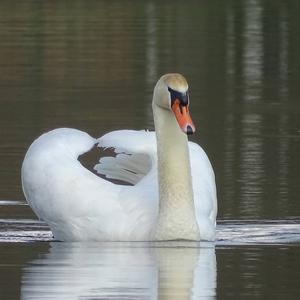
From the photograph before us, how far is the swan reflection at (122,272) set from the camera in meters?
8.86

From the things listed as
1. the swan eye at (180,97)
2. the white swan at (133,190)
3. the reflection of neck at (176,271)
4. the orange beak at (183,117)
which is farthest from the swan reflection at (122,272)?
the swan eye at (180,97)

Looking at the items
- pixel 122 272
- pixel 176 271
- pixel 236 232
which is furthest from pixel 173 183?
pixel 122 272

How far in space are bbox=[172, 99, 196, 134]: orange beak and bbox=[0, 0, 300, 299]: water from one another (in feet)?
2.37

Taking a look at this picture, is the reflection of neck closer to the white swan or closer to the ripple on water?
the white swan

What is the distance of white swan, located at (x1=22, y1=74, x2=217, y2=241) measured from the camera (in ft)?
34.7

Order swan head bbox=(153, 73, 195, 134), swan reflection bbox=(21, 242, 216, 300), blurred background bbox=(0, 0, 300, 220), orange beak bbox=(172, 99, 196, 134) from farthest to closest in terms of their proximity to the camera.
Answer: blurred background bbox=(0, 0, 300, 220), swan head bbox=(153, 73, 195, 134), orange beak bbox=(172, 99, 196, 134), swan reflection bbox=(21, 242, 216, 300)

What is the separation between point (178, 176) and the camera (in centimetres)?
1077

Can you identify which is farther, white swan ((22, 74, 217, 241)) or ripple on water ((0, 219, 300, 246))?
ripple on water ((0, 219, 300, 246))

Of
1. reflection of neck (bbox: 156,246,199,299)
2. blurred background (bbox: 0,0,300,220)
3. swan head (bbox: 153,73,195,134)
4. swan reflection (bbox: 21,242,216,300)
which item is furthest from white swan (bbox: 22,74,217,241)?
blurred background (bbox: 0,0,300,220)

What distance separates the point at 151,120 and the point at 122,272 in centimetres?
804

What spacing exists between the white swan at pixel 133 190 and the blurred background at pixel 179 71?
0.88 m

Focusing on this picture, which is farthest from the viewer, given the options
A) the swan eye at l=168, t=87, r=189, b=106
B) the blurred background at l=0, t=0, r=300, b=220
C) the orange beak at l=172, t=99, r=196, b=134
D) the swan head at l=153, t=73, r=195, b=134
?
the blurred background at l=0, t=0, r=300, b=220

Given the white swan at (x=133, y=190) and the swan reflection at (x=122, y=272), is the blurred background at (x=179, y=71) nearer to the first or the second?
the white swan at (x=133, y=190)

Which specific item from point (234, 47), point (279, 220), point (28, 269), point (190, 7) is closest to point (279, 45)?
point (234, 47)
